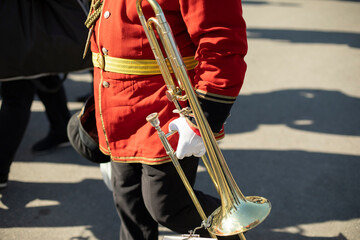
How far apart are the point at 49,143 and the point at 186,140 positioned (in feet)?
7.09

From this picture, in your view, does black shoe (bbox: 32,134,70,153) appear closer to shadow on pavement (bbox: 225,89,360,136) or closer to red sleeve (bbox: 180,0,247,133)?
shadow on pavement (bbox: 225,89,360,136)

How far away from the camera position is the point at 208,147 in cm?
141

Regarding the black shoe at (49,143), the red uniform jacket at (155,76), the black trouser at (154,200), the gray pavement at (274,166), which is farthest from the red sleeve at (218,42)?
the black shoe at (49,143)

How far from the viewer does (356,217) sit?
2.50 metres

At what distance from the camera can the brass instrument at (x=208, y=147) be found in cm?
139

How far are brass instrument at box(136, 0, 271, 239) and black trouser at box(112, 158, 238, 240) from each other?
0.21m

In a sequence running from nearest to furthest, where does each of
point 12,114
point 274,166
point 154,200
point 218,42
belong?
point 218,42 → point 154,200 → point 12,114 → point 274,166

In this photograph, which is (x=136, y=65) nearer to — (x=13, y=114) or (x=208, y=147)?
(x=208, y=147)

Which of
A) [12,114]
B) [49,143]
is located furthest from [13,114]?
[49,143]

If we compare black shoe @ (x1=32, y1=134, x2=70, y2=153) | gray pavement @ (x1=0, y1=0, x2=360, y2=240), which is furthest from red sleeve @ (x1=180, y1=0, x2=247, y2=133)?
black shoe @ (x1=32, y1=134, x2=70, y2=153)

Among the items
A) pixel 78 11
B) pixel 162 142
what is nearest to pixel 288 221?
pixel 162 142

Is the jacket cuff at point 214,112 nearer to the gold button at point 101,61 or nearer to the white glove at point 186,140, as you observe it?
the white glove at point 186,140

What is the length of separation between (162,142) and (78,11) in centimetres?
129

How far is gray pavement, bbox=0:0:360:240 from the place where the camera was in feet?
8.25
